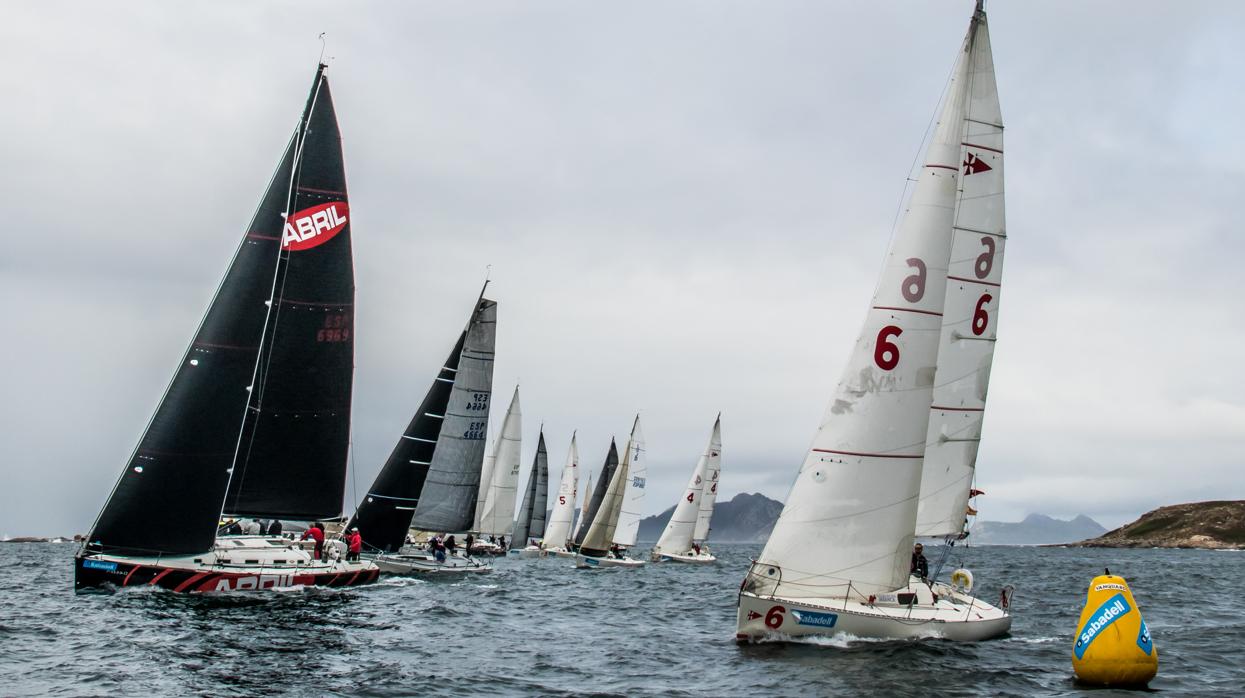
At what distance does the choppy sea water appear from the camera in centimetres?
1850

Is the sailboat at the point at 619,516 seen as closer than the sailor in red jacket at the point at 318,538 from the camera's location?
No

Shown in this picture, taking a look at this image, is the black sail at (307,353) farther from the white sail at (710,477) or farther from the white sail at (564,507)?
the white sail at (564,507)

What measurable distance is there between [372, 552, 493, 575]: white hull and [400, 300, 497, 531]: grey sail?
1.54m

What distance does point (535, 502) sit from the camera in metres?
102

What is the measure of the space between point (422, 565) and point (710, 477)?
36024 mm

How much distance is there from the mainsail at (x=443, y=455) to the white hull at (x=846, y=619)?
22.3 metres

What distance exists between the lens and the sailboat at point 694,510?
76125 mm

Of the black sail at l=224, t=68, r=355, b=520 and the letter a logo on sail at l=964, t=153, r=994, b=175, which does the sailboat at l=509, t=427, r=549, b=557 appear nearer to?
the black sail at l=224, t=68, r=355, b=520

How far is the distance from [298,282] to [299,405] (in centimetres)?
393

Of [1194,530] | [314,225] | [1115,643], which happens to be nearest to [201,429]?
[314,225]

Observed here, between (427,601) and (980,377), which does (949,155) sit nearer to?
(980,377)

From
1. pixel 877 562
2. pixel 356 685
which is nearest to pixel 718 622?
pixel 877 562

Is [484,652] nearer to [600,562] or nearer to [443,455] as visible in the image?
[443,455]

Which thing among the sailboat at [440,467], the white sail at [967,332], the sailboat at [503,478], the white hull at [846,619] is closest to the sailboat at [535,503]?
the sailboat at [503,478]
